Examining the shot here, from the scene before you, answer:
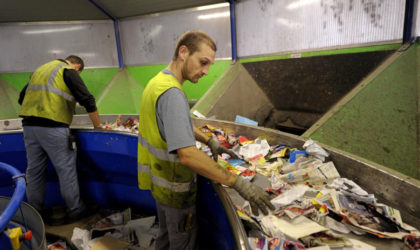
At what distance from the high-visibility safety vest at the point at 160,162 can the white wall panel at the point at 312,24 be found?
2138mm

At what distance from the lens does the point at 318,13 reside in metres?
2.69

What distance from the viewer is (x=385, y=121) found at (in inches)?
74.2

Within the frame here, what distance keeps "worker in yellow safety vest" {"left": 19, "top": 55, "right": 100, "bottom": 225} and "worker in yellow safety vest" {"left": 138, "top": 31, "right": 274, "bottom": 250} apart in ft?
4.00

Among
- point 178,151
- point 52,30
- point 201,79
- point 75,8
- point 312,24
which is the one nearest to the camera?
point 178,151

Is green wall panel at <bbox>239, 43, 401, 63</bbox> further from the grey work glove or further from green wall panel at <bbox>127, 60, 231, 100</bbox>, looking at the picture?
the grey work glove

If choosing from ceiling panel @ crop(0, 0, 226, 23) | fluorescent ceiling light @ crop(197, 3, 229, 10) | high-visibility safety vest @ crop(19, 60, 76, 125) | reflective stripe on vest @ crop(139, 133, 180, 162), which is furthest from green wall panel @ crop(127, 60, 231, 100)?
reflective stripe on vest @ crop(139, 133, 180, 162)

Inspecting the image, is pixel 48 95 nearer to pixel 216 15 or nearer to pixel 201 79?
pixel 201 79

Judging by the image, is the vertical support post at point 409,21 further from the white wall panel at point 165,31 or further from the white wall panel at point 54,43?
the white wall panel at point 54,43

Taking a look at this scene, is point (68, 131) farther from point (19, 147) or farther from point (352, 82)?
point (352, 82)

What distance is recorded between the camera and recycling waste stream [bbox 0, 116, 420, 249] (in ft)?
3.53

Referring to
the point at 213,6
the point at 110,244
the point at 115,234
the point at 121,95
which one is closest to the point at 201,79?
the point at 213,6

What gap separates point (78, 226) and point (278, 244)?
2019 mm

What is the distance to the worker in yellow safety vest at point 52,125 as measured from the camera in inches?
81.9

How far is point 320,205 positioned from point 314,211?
7cm
